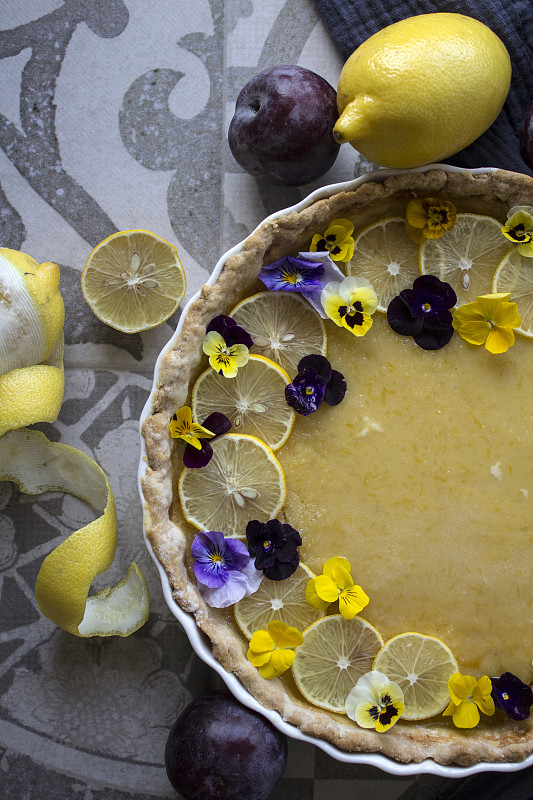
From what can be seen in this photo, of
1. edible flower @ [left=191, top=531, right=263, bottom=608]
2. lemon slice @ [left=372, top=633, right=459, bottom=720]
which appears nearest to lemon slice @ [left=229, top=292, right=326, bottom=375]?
edible flower @ [left=191, top=531, right=263, bottom=608]

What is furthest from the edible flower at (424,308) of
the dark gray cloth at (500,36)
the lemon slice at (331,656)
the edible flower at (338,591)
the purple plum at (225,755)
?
the purple plum at (225,755)

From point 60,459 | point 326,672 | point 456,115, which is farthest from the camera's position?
point 60,459

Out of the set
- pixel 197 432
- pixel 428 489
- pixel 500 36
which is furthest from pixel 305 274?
pixel 500 36

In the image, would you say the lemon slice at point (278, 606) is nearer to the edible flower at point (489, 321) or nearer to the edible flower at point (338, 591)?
the edible flower at point (338, 591)

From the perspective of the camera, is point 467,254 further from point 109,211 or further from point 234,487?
point 109,211

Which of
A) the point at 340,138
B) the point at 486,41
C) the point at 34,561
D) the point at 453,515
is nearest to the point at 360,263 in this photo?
the point at 340,138

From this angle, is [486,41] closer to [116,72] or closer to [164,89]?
[164,89]
